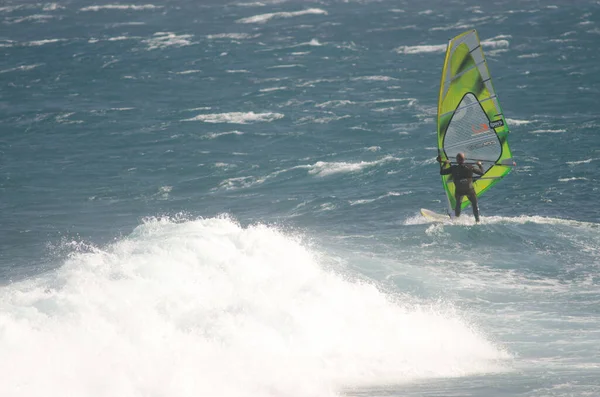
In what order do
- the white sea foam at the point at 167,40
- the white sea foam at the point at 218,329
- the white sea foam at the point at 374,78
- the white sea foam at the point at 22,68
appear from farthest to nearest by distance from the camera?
the white sea foam at the point at 167,40 < the white sea foam at the point at 22,68 < the white sea foam at the point at 374,78 < the white sea foam at the point at 218,329

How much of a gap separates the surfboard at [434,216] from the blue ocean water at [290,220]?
1.22 ft

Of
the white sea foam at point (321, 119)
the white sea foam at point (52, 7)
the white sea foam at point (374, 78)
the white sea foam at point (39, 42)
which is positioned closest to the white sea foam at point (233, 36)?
the white sea foam at point (39, 42)

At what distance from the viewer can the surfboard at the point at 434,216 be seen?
24202 mm

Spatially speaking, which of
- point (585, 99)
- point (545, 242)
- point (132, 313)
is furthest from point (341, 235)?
point (585, 99)

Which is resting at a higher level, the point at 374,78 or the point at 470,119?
the point at 470,119

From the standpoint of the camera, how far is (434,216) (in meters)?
24.6

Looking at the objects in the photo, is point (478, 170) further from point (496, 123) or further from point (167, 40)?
point (167, 40)

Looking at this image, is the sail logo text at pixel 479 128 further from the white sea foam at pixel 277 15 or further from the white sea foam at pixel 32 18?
the white sea foam at pixel 32 18

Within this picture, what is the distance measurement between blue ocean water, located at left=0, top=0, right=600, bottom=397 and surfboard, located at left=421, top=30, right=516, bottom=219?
59.4 inches

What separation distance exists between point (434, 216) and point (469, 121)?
8.24ft

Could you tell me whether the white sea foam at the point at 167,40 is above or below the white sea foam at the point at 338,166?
below

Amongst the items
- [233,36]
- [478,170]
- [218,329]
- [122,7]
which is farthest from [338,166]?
[122,7]

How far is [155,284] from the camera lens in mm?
16359

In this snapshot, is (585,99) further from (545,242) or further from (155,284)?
(155,284)
